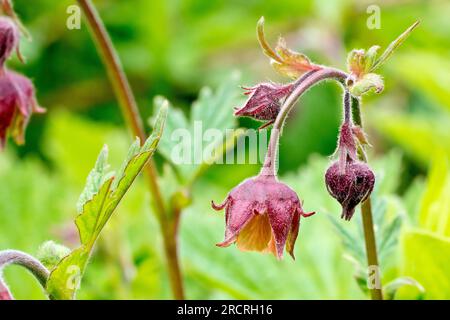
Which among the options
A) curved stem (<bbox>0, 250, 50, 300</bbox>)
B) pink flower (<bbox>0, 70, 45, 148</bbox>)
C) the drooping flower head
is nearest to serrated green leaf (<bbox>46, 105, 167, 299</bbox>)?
curved stem (<bbox>0, 250, 50, 300</bbox>)

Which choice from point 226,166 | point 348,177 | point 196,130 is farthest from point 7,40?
point 226,166

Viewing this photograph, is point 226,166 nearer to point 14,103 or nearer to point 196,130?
point 196,130

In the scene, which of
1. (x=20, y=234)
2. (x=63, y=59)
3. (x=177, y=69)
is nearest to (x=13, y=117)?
(x=20, y=234)

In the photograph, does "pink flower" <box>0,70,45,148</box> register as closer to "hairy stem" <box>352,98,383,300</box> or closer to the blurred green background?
the blurred green background

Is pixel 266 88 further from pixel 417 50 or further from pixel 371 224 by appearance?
pixel 417 50

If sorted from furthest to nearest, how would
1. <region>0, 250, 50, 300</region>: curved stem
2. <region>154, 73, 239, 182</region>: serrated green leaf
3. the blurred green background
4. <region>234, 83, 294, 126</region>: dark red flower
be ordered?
the blurred green background, <region>154, 73, 239, 182</region>: serrated green leaf, <region>234, 83, 294, 126</region>: dark red flower, <region>0, 250, 50, 300</region>: curved stem

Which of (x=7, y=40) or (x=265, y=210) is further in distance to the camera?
(x=7, y=40)

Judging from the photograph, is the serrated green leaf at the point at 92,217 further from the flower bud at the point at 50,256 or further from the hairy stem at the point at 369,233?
the hairy stem at the point at 369,233
